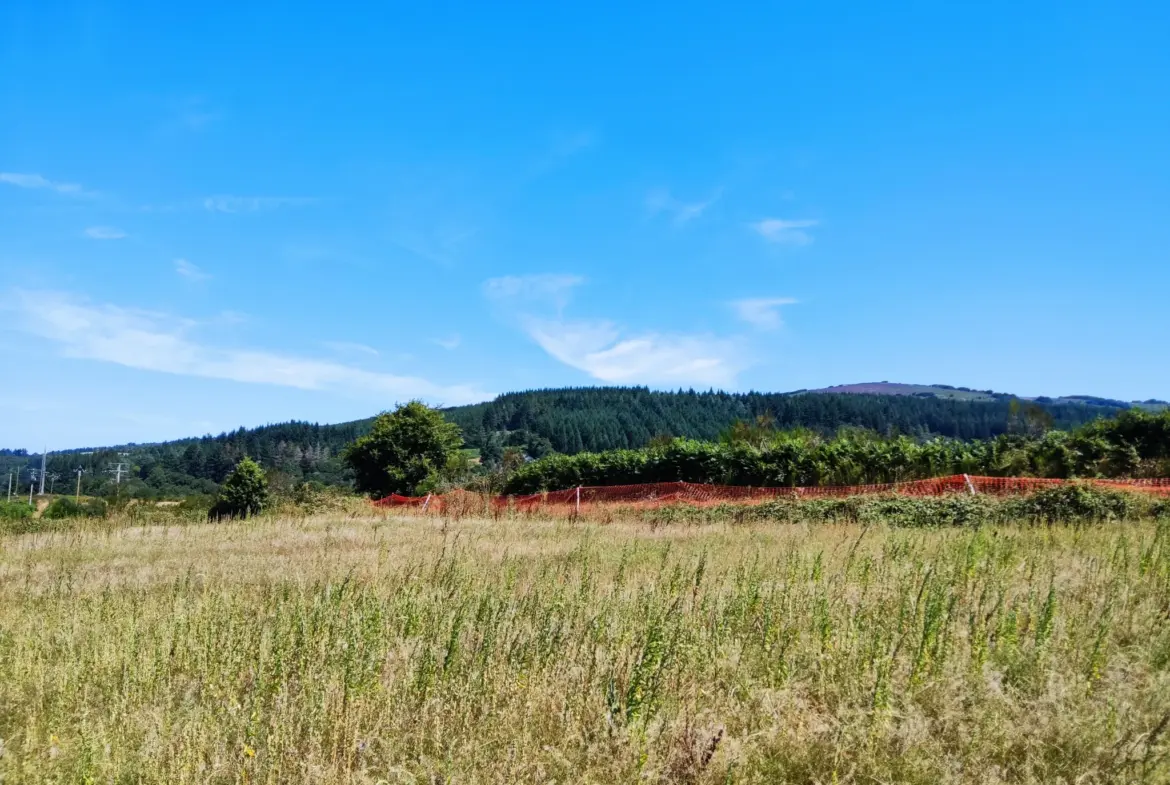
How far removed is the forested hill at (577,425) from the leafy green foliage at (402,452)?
225 feet

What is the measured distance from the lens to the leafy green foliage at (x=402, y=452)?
142 feet

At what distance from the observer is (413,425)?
4381 centimetres

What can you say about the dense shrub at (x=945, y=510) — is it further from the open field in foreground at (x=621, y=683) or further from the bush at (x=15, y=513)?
the bush at (x=15, y=513)

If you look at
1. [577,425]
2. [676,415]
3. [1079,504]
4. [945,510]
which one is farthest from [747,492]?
[676,415]

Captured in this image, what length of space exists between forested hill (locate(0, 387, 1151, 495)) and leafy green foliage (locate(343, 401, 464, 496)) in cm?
6855

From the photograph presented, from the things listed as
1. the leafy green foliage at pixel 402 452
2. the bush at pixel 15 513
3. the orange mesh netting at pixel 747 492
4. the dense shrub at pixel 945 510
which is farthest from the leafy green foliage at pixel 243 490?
the dense shrub at pixel 945 510

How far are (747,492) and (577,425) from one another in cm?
12429

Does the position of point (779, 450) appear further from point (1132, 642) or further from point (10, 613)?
point (10, 613)

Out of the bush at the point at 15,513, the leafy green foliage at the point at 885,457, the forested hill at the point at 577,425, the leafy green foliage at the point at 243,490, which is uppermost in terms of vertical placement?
the forested hill at the point at 577,425

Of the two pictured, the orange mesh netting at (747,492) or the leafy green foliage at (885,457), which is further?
the leafy green foliage at (885,457)

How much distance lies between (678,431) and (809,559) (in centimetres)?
15060

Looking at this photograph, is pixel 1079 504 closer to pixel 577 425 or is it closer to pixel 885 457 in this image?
pixel 885 457

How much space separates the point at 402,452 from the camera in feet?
143

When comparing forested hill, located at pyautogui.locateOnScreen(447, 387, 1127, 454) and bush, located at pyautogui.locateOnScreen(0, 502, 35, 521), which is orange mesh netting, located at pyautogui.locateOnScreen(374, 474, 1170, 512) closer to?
bush, located at pyautogui.locateOnScreen(0, 502, 35, 521)
